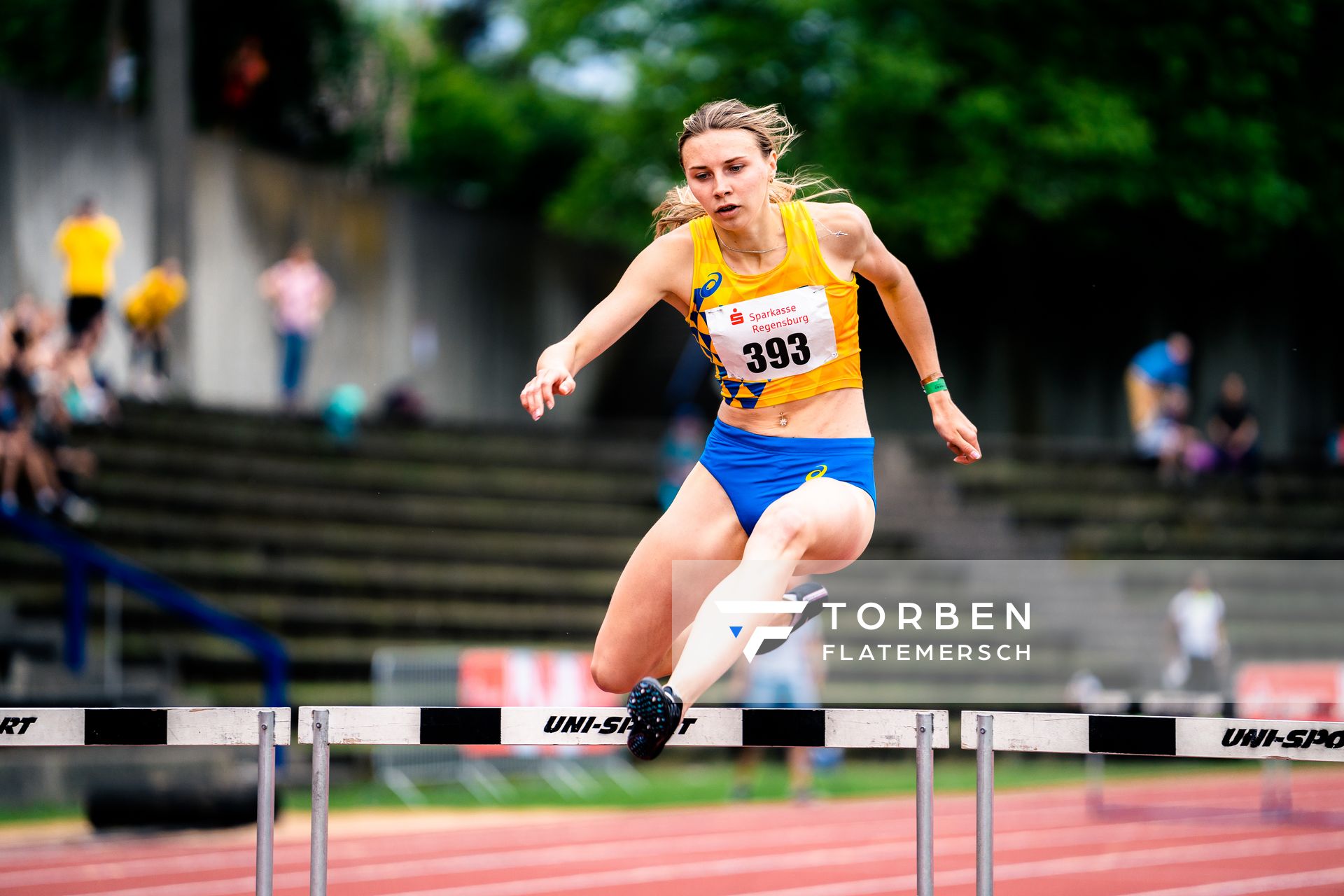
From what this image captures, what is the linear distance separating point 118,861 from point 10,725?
494 cm

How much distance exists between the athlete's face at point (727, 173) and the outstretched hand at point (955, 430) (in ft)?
2.96

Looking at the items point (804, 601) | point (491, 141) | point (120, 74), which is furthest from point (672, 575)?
point (491, 141)

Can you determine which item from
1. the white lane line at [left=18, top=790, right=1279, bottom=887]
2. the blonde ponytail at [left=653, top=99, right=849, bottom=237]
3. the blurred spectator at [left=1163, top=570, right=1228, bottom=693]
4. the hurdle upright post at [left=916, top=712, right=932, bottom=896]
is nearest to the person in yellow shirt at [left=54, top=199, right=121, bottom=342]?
the white lane line at [left=18, top=790, right=1279, bottom=887]

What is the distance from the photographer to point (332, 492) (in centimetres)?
1619

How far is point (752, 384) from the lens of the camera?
5055 millimetres

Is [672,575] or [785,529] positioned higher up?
[785,529]

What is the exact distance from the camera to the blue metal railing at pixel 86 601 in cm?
1152

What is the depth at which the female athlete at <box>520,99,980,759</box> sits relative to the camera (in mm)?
4773

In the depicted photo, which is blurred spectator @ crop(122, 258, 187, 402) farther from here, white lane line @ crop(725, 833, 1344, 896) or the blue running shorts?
the blue running shorts

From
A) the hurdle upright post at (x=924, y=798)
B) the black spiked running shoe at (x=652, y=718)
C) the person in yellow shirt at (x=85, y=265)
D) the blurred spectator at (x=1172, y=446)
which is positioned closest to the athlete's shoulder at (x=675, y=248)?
the black spiked running shoe at (x=652, y=718)

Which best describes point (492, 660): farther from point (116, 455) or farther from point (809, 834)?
point (116, 455)

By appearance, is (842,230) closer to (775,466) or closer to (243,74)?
(775,466)

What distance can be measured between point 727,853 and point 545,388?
6091mm

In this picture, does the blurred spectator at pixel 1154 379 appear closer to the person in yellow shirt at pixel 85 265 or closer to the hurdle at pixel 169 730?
the person in yellow shirt at pixel 85 265
